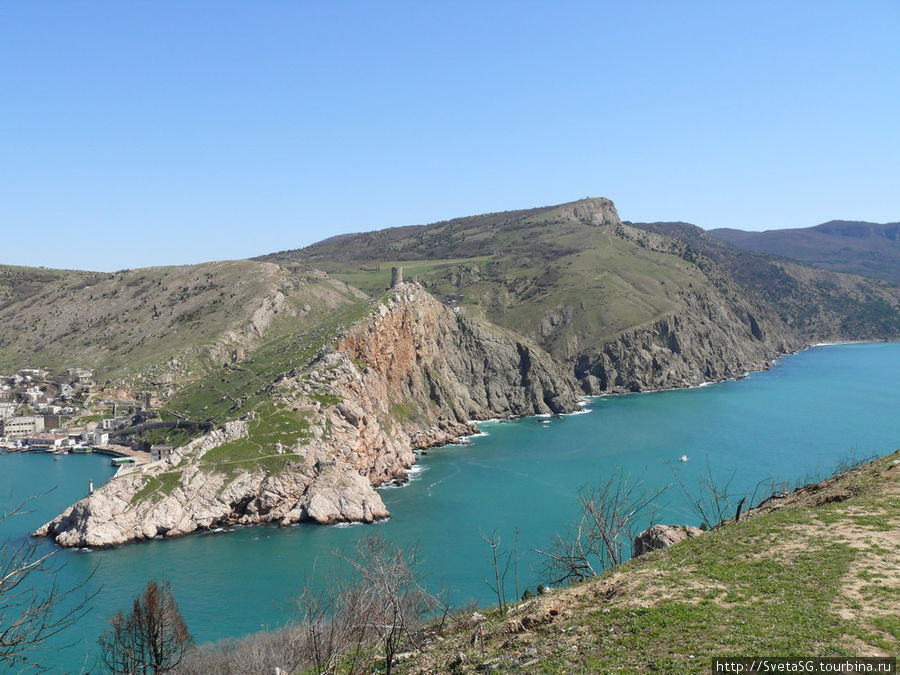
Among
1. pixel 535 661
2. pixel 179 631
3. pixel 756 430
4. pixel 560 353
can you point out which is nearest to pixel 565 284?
pixel 560 353

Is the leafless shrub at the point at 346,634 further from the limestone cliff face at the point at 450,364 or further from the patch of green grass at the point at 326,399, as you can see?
the limestone cliff face at the point at 450,364

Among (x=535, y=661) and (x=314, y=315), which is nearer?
(x=535, y=661)

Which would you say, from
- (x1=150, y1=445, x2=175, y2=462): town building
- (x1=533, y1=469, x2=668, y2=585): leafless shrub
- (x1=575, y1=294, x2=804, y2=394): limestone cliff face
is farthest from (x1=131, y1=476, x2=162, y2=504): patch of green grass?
(x1=575, y1=294, x2=804, y2=394): limestone cliff face

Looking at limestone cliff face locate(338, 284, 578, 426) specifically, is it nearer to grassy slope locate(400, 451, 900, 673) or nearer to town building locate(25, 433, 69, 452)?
town building locate(25, 433, 69, 452)

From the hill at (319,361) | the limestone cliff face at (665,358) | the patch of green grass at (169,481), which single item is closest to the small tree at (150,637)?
the patch of green grass at (169,481)

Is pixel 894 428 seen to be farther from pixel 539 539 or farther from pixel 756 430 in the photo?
pixel 539 539

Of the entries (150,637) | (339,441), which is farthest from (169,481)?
(150,637)

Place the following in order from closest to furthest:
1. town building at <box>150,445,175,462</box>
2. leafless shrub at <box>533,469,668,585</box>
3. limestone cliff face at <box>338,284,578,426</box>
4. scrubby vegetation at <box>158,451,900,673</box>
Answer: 1. scrubby vegetation at <box>158,451,900,673</box>
2. leafless shrub at <box>533,469,668,585</box>
3. town building at <box>150,445,175,462</box>
4. limestone cliff face at <box>338,284,578,426</box>
